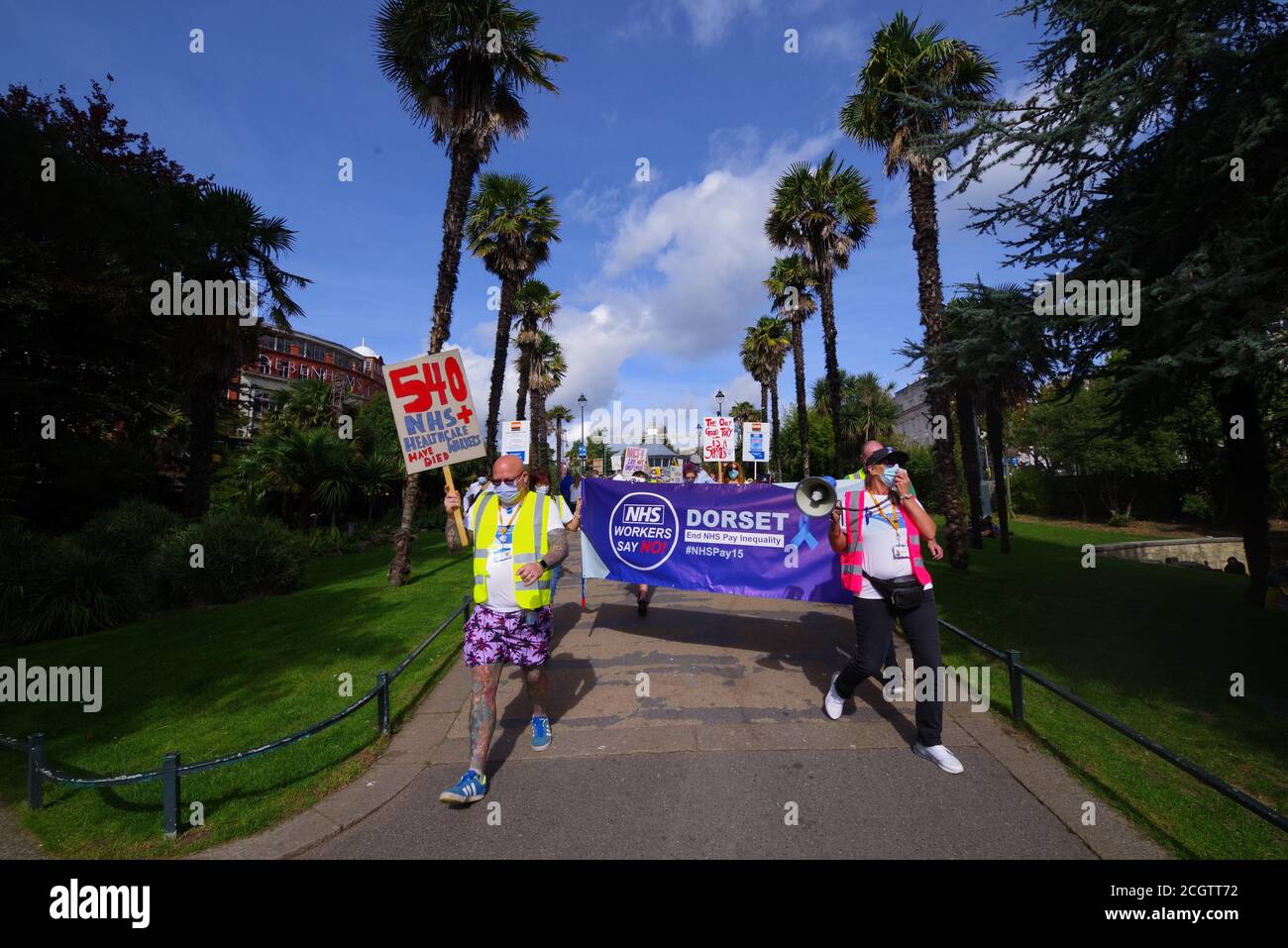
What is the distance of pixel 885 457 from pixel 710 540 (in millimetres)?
2642

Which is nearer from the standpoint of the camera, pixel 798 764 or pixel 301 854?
pixel 301 854

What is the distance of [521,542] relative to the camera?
13.0 ft

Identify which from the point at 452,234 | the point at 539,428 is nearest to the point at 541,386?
the point at 539,428

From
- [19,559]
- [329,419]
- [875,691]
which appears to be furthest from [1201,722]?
[329,419]

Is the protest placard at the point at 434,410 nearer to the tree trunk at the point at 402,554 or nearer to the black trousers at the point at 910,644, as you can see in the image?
the black trousers at the point at 910,644

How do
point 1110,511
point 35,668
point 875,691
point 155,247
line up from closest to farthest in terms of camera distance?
point 875,691
point 35,668
point 155,247
point 1110,511

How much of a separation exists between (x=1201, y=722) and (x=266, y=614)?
1164 centimetres

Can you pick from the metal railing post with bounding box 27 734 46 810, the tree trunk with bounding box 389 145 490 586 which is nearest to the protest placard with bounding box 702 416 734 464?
the tree trunk with bounding box 389 145 490 586

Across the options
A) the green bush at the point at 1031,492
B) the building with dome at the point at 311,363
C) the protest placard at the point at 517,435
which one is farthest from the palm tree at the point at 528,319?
the building with dome at the point at 311,363

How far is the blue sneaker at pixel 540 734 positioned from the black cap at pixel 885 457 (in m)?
3.12

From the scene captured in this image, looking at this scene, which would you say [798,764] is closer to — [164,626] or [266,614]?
[266,614]

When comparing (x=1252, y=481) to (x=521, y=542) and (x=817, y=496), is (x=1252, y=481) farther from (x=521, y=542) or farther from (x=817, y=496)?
(x=521, y=542)

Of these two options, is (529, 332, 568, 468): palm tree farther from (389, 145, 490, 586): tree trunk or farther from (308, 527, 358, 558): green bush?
(389, 145, 490, 586): tree trunk

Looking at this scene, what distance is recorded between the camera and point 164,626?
9.12m
